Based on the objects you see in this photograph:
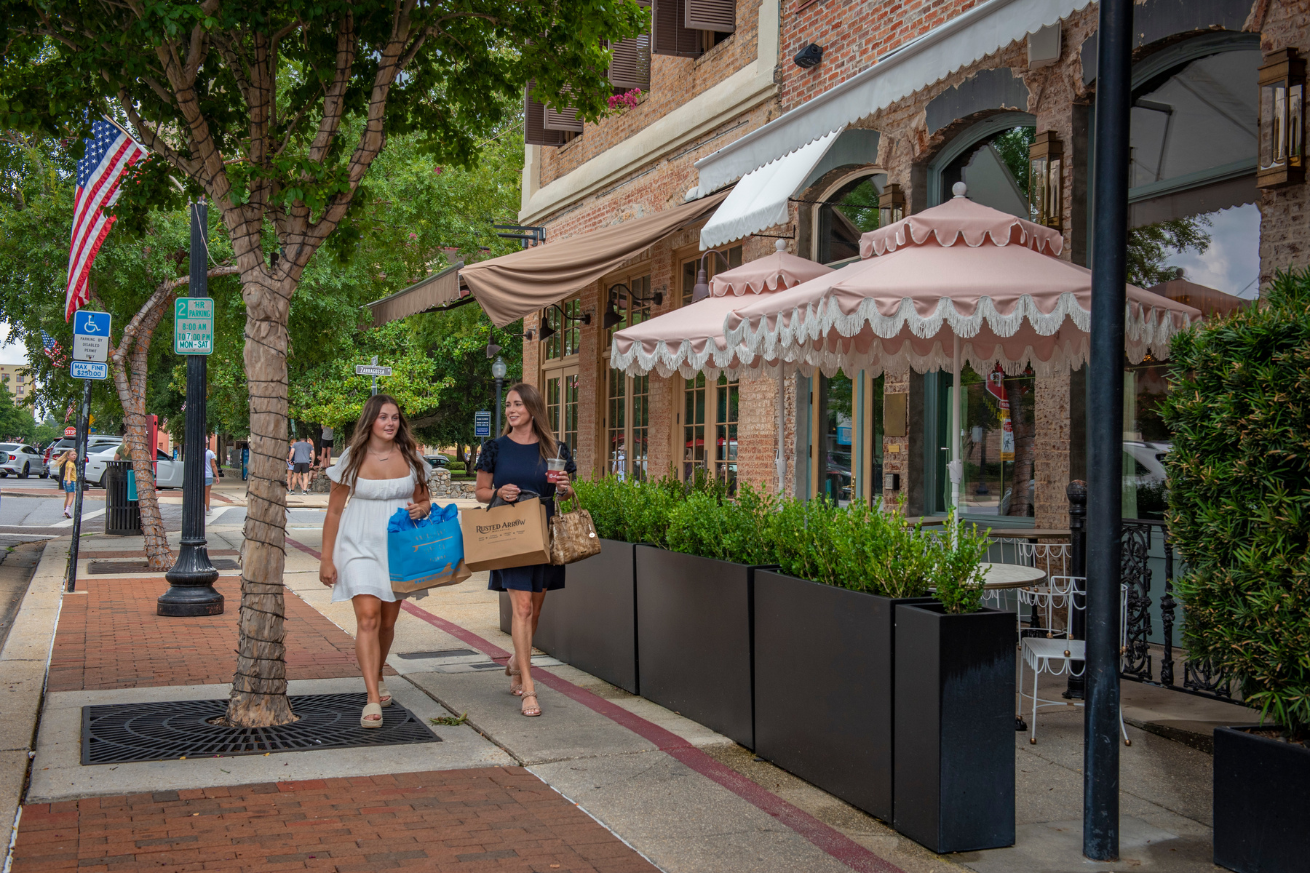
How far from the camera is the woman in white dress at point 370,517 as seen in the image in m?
5.98

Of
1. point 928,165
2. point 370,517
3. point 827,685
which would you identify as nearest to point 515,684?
point 370,517

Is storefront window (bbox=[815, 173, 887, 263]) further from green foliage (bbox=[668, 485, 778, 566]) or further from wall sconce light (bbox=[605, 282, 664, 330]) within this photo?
green foliage (bbox=[668, 485, 778, 566])

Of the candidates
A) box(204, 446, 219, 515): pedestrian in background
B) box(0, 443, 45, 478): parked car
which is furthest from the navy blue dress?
box(0, 443, 45, 478): parked car

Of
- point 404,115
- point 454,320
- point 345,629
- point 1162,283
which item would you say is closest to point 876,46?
point 1162,283

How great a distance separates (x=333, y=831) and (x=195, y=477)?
23.0 ft

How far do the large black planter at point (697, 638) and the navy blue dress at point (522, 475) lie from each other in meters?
0.60

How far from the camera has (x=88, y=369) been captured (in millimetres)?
11812

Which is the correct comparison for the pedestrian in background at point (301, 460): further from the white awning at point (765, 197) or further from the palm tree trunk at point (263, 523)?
the palm tree trunk at point (263, 523)

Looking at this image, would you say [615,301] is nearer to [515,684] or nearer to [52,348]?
[52,348]

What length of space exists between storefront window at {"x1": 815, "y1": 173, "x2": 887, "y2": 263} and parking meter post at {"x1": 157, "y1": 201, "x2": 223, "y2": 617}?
595cm

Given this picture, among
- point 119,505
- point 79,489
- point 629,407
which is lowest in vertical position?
point 119,505

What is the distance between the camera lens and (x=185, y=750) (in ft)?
17.8

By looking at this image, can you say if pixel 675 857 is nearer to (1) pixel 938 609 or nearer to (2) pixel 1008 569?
(1) pixel 938 609

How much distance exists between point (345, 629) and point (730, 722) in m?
4.90
